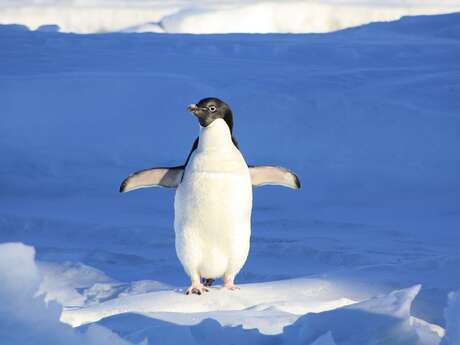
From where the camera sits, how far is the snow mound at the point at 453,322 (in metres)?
2.72

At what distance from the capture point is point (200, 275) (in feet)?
13.2

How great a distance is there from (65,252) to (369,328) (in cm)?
260

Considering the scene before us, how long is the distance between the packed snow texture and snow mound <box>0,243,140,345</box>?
11827mm

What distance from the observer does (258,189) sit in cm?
693

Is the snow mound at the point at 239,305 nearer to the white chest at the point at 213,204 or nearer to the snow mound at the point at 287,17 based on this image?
the white chest at the point at 213,204

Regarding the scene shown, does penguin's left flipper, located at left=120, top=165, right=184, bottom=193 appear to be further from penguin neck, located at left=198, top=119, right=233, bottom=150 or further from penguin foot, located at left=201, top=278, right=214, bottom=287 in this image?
penguin foot, located at left=201, top=278, right=214, bottom=287

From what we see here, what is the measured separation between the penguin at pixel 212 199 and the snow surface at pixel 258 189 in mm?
130

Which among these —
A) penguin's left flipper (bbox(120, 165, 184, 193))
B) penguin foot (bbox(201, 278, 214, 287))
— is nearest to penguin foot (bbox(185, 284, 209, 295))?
penguin foot (bbox(201, 278, 214, 287))

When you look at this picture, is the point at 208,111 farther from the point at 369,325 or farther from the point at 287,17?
the point at 287,17

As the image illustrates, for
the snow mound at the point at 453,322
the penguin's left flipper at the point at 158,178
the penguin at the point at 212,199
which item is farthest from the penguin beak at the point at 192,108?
the snow mound at the point at 453,322

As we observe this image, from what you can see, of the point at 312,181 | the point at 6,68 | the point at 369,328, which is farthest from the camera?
the point at 6,68

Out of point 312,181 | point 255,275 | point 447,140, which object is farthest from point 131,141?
point 255,275

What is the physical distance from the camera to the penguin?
149 inches

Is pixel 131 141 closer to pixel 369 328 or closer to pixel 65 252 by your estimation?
pixel 65 252
